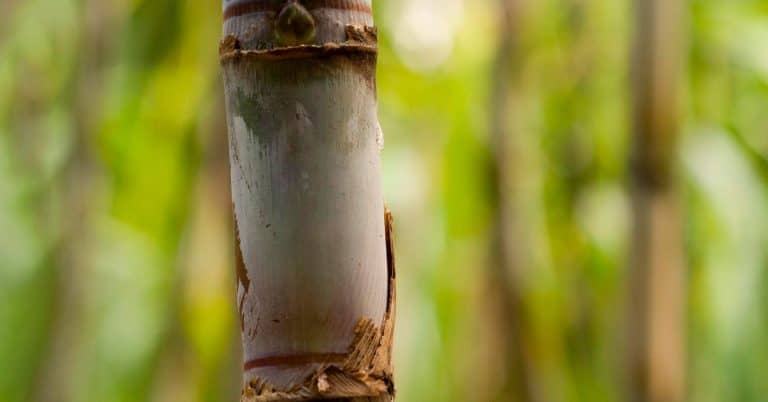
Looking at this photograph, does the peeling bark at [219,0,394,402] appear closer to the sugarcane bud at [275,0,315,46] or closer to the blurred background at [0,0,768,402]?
the sugarcane bud at [275,0,315,46]

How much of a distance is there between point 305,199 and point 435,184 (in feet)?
36.7

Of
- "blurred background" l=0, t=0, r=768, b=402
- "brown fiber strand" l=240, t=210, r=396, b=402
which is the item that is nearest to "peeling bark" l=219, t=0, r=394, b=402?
"brown fiber strand" l=240, t=210, r=396, b=402

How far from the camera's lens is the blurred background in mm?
9672

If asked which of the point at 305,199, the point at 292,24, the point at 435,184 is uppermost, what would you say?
the point at 292,24

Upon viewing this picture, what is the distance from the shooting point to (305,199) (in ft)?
5.13

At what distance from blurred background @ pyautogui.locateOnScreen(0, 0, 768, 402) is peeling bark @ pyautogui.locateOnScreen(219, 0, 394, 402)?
7.34 m

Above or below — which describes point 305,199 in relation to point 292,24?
below

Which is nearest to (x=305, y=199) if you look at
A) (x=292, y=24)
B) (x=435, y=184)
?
(x=292, y=24)

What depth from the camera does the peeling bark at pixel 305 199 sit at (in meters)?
1.56

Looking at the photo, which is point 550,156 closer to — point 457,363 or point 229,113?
point 457,363

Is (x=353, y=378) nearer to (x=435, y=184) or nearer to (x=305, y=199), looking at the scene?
(x=305, y=199)

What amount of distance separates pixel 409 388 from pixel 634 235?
7247 mm

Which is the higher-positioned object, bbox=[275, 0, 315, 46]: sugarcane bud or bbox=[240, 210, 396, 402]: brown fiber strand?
bbox=[275, 0, 315, 46]: sugarcane bud

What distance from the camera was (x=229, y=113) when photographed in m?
1.62
